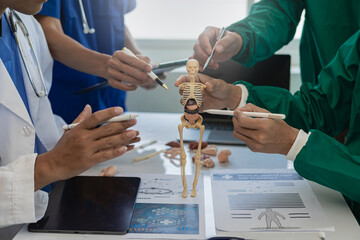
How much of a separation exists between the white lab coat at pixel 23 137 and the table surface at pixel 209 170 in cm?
8

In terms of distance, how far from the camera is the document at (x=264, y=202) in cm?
98

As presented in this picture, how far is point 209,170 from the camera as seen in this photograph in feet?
4.33

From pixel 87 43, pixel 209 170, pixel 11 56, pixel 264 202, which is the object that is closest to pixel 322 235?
pixel 264 202

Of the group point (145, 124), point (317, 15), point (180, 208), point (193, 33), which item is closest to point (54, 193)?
point (180, 208)

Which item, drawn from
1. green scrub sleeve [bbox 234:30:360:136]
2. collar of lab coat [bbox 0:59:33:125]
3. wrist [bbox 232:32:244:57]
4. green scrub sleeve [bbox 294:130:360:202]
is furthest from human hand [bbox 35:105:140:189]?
wrist [bbox 232:32:244:57]

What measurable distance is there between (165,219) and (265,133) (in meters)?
0.34

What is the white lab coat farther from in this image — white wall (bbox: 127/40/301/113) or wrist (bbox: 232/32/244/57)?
white wall (bbox: 127/40/301/113)

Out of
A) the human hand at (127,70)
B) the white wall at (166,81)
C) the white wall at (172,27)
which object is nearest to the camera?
the human hand at (127,70)

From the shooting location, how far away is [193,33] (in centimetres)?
273

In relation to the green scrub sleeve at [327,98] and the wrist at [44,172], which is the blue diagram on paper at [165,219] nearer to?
the wrist at [44,172]

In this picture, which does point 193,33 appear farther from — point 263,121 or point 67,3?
point 263,121

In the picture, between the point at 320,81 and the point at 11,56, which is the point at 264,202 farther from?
the point at 11,56

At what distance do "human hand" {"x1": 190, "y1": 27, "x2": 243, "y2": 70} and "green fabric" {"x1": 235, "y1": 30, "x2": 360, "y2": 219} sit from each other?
169 millimetres

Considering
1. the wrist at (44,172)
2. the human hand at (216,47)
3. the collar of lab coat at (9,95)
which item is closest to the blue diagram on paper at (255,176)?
the human hand at (216,47)
